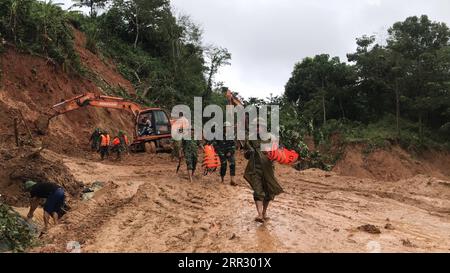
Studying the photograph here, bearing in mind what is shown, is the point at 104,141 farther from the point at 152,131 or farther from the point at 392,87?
the point at 392,87

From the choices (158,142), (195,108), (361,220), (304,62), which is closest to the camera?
(361,220)

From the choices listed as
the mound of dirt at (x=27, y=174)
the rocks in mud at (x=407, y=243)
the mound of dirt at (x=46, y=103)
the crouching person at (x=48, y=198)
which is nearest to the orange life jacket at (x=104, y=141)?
the mound of dirt at (x=46, y=103)

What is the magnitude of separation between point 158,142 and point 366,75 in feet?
65.2

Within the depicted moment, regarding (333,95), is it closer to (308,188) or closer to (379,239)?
(308,188)

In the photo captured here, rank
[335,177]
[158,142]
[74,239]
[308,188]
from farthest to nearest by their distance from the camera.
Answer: [158,142] < [335,177] < [308,188] < [74,239]

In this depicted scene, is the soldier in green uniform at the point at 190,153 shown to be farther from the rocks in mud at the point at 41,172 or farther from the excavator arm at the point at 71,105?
the excavator arm at the point at 71,105

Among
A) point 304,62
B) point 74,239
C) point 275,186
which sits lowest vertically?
point 74,239

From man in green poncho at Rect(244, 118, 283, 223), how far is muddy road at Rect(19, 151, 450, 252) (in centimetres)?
32

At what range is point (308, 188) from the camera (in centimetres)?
1462

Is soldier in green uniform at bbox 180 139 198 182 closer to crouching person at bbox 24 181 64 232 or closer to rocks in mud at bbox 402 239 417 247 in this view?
crouching person at bbox 24 181 64 232

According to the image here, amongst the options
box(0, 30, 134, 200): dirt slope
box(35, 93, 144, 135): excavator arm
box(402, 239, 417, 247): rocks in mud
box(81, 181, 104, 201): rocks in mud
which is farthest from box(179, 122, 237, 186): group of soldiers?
box(35, 93, 144, 135): excavator arm

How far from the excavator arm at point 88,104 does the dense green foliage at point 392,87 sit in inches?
491

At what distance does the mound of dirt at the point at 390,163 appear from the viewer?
1208 inches

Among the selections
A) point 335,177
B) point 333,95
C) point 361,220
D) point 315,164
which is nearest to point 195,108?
point 333,95
